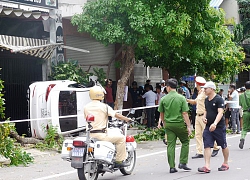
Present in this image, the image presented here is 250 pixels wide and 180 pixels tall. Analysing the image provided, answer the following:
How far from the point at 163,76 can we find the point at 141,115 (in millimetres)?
4381

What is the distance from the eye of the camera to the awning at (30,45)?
15202mm

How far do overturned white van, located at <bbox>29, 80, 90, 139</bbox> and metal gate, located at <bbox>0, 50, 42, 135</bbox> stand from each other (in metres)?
1.63

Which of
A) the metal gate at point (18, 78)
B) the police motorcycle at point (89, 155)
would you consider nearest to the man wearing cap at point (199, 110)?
the police motorcycle at point (89, 155)

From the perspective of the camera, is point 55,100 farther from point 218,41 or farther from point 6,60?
point 218,41

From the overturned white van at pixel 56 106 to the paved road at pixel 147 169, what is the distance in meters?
1.87

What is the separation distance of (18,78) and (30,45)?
153cm

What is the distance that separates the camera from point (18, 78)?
17.6 meters

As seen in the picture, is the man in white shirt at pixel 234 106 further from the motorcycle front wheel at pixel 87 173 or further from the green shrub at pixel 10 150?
the motorcycle front wheel at pixel 87 173

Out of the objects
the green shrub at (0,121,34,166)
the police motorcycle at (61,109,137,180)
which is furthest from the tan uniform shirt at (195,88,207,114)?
the green shrub at (0,121,34,166)

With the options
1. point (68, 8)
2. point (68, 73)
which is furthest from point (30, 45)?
point (68, 8)

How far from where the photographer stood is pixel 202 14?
16.9m

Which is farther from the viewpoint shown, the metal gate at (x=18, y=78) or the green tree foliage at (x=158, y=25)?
the metal gate at (x=18, y=78)

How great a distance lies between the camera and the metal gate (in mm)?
17250

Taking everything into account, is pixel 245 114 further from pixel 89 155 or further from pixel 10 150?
pixel 89 155
